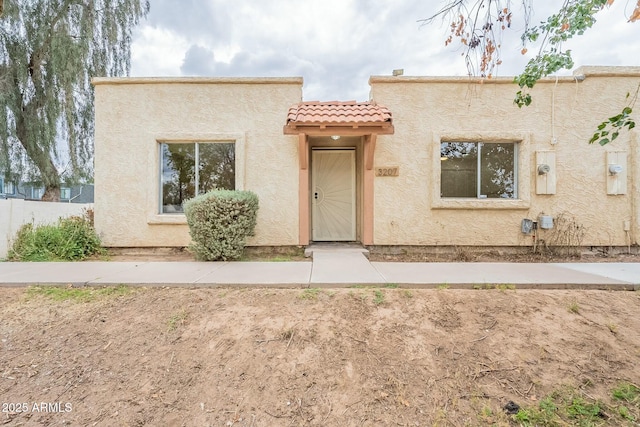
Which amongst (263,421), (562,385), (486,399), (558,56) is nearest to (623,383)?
(562,385)

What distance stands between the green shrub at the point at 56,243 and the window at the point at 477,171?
904 centimetres

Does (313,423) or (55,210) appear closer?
(313,423)

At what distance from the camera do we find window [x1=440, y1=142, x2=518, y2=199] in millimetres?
7406

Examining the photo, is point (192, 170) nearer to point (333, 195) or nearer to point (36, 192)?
point (333, 195)

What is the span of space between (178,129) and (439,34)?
21.0 feet

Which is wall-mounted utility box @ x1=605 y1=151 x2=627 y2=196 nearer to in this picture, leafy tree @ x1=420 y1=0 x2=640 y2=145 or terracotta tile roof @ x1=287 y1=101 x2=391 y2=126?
leafy tree @ x1=420 y1=0 x2=640 y2=145

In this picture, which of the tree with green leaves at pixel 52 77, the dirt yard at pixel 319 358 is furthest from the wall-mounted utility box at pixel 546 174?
the tree with green leaves at pixel 52 77

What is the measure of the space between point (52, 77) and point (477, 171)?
15.8 meters

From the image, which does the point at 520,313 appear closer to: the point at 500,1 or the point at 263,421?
the point at 263,421

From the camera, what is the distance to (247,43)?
11414mm

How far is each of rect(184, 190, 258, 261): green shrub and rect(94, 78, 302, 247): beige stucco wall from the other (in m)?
1.31

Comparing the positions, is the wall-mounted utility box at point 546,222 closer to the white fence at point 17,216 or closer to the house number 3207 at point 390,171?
the house number 3207 at point 390,171

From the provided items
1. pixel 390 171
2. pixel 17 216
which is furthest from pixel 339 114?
pixel 17 216

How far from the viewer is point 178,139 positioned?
739 centimetres
